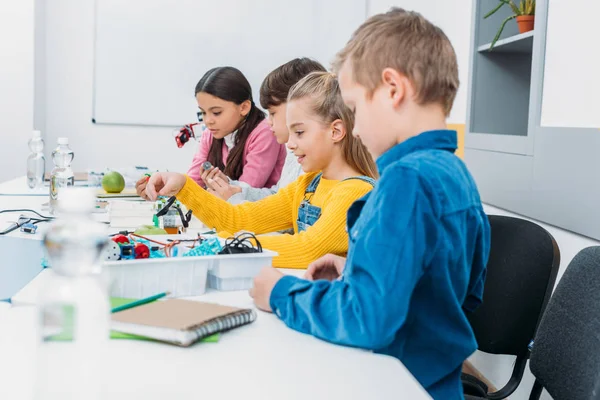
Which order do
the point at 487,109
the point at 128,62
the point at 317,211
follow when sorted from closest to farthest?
the point at 317,211
the point at 487,109
the point at 128,62

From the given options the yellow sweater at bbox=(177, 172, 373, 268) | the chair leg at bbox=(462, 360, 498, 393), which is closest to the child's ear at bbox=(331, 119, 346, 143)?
the yellow sweater at bbox=(177, 172, 373, 268)

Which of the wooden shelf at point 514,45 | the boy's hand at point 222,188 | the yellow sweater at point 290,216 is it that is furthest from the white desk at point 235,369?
the wooden shelf at point 514,45

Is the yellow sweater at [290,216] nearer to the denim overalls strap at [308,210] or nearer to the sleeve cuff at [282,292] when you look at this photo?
the denim overalls strap at [308,210]

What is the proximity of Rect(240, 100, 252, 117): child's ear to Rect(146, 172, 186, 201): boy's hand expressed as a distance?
108cm

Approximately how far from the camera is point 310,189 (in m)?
1.78

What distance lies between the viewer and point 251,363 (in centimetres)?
83

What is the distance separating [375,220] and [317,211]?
31.4 inches

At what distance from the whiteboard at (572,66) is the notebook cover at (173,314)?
1.20 meters

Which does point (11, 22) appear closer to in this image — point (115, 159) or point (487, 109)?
point (115, 159)

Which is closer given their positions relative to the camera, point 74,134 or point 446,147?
point 446,147

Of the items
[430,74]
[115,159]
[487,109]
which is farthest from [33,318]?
[115,159]

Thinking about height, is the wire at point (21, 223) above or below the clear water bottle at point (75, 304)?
below

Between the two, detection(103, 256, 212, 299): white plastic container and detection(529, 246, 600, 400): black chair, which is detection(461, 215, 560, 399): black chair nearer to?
detection(529, 246, 600, 400): black chair

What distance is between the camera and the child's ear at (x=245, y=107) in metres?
2.83
